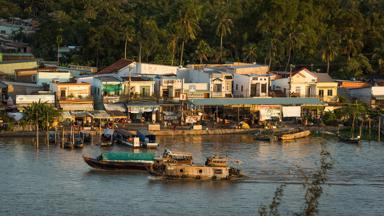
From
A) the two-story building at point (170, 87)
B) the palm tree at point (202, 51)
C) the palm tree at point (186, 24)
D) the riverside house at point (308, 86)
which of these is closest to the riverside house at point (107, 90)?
the two-story building at point (170, 87)

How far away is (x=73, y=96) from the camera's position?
170 feet

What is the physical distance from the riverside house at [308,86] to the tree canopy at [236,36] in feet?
14.1

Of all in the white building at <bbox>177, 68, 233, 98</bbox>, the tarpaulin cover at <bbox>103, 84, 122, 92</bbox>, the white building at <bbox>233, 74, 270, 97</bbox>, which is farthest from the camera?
the white building at <bbox>233, 74, 270, 97</bbox>

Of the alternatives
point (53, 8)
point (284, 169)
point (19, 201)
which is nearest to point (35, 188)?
point (19, 201)

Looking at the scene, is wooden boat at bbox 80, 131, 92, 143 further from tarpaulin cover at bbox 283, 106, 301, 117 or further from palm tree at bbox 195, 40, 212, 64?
palm tree at bbox 195, 40, 212, 64

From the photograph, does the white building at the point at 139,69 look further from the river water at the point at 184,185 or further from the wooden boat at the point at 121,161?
the wooden boat at the point at 121,161

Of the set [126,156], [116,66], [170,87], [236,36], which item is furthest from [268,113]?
[126,156]

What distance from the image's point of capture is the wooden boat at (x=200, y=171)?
38000mm

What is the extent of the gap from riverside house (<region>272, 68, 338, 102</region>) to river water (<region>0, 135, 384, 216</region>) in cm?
952

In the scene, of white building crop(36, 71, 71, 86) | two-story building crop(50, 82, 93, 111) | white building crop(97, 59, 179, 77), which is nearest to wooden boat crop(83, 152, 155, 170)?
two-story building crop(50, 82, 93, 111)

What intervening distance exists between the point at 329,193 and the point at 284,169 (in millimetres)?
4139

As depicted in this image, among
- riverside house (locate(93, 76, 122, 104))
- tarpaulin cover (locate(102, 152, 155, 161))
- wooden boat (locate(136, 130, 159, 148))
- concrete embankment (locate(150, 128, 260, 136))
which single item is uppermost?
riverside house (locate(93, 76, 122, 104))

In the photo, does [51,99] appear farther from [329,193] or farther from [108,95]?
[329,193]

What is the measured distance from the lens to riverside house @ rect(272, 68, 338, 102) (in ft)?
181
